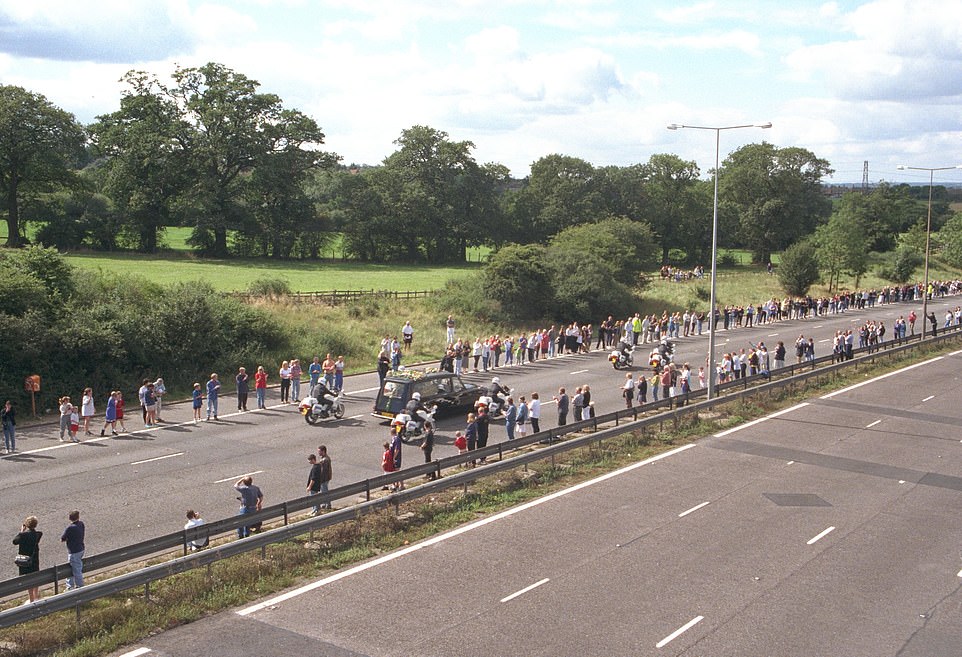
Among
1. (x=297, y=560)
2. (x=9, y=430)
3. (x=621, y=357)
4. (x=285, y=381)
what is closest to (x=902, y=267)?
(x=621, y=357)

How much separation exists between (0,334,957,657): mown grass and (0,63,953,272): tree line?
174 feet

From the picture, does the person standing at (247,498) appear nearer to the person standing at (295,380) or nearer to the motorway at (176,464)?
the motorway at (176,464)

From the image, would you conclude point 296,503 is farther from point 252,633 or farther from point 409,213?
point 409,213

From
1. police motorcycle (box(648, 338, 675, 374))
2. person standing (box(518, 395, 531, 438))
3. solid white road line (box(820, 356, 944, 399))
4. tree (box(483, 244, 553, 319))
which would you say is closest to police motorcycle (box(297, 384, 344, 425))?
person standing (box(518, 395, 531, 438))

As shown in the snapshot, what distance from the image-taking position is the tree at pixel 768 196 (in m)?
111

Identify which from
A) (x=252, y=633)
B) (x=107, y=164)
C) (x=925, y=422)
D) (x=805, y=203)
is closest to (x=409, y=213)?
(x=107, y=164)

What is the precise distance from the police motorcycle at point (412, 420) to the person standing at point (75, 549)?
31.6ft

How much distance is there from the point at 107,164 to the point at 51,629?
72731mm

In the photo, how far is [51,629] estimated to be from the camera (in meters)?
11.5

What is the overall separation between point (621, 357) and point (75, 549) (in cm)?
2710

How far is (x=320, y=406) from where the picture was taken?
25.8 metres

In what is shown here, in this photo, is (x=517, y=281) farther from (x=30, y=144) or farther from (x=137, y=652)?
(x=137, y=652)

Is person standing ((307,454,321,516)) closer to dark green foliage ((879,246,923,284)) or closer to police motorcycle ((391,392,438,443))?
police motorcycle ((391,392,438,443))

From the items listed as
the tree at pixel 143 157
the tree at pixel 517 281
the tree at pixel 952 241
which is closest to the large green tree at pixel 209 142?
the tree at pixel 143 157
